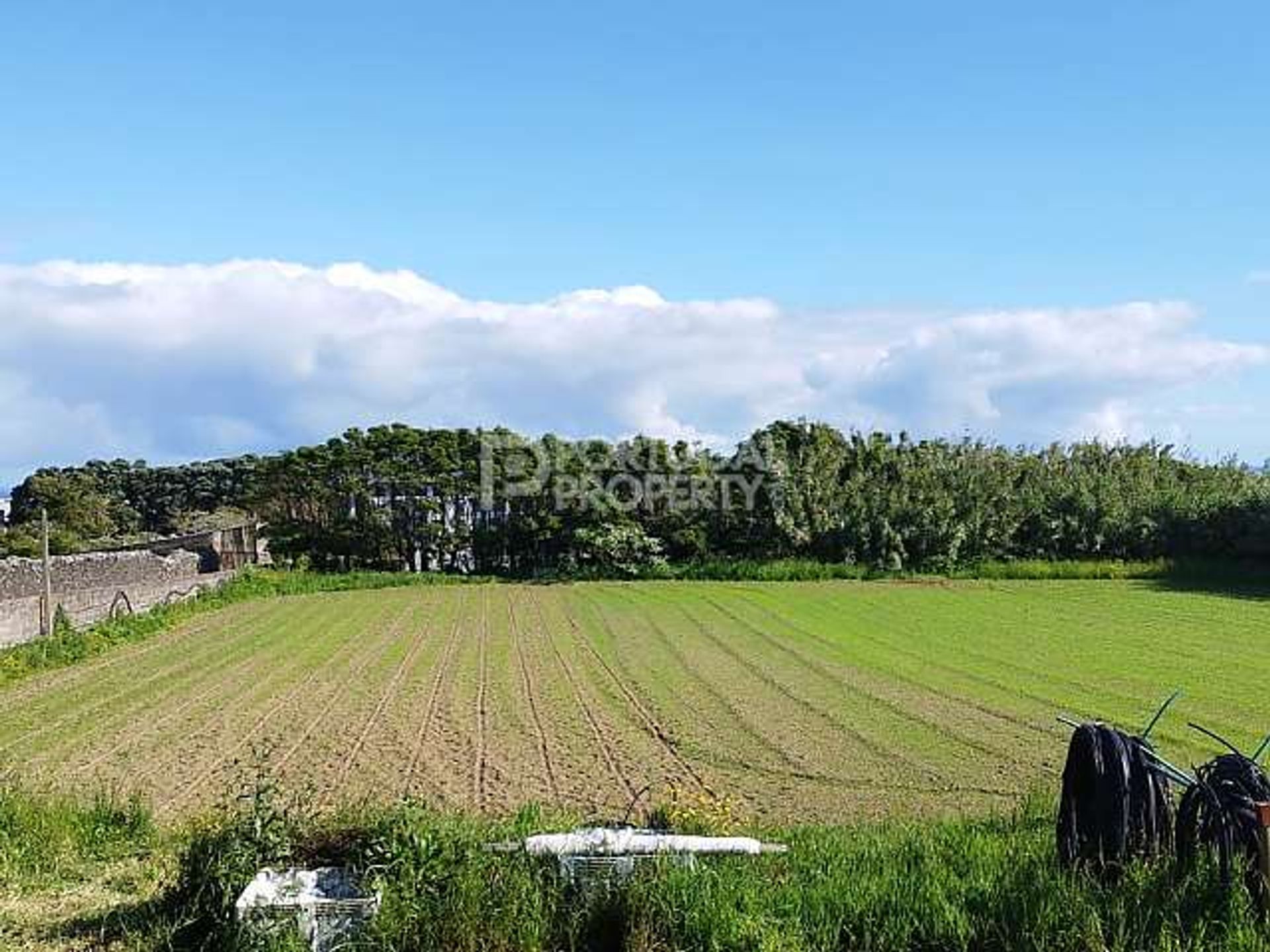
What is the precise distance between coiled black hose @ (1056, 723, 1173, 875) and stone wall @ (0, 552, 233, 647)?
16053 mm

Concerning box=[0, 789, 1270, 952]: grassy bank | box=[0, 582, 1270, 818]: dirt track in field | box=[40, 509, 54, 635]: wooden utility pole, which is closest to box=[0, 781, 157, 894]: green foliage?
box=[0, 789, 1270, 952]: grassy bank

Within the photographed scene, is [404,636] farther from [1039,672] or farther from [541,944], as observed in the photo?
[541,944]

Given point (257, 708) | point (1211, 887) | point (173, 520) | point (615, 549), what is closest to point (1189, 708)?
point (1211, 887)

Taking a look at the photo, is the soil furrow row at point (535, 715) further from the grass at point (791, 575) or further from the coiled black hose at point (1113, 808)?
the grass at point (791, 575)

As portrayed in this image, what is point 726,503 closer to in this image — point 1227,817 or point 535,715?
point 535,715

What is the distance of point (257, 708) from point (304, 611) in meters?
12.7

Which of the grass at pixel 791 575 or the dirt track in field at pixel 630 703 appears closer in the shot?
the dirt track in field at pixel 630 703

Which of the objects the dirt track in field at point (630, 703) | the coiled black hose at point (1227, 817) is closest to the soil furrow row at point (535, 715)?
the dirt track in field at point (630, 703)

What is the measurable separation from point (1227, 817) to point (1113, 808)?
16.7 inches

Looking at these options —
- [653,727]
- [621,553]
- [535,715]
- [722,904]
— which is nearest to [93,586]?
[535,715]

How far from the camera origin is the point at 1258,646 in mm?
18062

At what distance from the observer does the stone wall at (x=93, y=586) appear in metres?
18.4

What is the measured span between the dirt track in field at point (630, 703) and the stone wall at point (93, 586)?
1306 mm

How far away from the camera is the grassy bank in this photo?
4.72m
